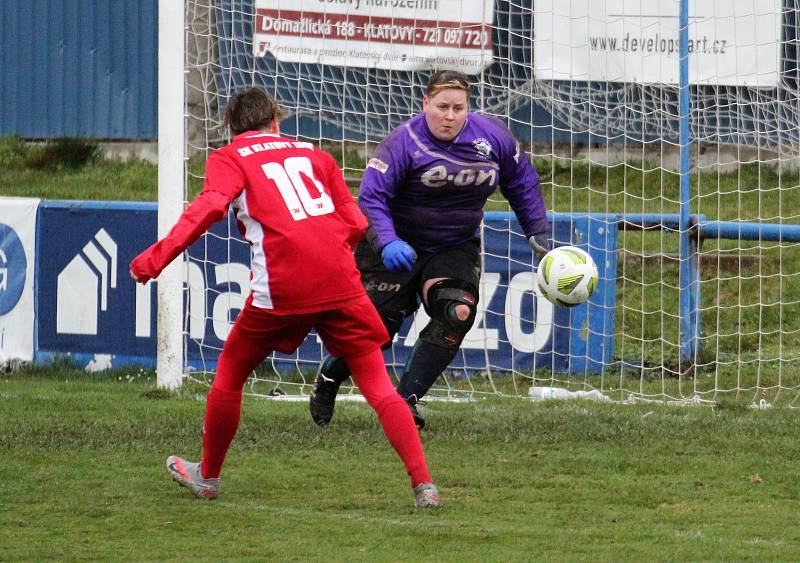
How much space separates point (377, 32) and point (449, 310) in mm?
4735

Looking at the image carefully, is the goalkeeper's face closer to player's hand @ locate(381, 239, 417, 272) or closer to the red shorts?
player's hand @ locate(381, 239, 417, 272)

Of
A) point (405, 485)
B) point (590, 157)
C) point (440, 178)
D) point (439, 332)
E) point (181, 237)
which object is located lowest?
point (405, 485)

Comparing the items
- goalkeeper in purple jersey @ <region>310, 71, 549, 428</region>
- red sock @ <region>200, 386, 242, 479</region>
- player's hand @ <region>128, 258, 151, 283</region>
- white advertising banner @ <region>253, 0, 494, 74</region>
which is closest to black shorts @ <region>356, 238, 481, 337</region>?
goalkeeper in purple jersey @ <region>310, 71, 549, 428</region>

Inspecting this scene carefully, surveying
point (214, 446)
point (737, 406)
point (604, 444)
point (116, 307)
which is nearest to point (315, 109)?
point (116, 307)

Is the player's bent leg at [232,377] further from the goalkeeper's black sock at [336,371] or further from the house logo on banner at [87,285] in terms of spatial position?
the house logo on banner at [87,285]

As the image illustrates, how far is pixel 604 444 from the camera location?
7.51m

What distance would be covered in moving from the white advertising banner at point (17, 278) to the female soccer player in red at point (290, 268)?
5.53m

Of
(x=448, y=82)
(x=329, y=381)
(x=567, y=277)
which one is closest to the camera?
(x=448, y=82)

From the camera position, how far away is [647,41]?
11.5 metres

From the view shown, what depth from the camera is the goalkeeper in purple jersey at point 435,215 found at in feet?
24.1

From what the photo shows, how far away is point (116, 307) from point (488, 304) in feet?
9.19

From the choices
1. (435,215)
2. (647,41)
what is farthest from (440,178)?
(647,41)

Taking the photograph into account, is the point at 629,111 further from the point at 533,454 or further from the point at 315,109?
the point at 533,454

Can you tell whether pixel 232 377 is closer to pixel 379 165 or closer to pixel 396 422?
pixel 396 422
